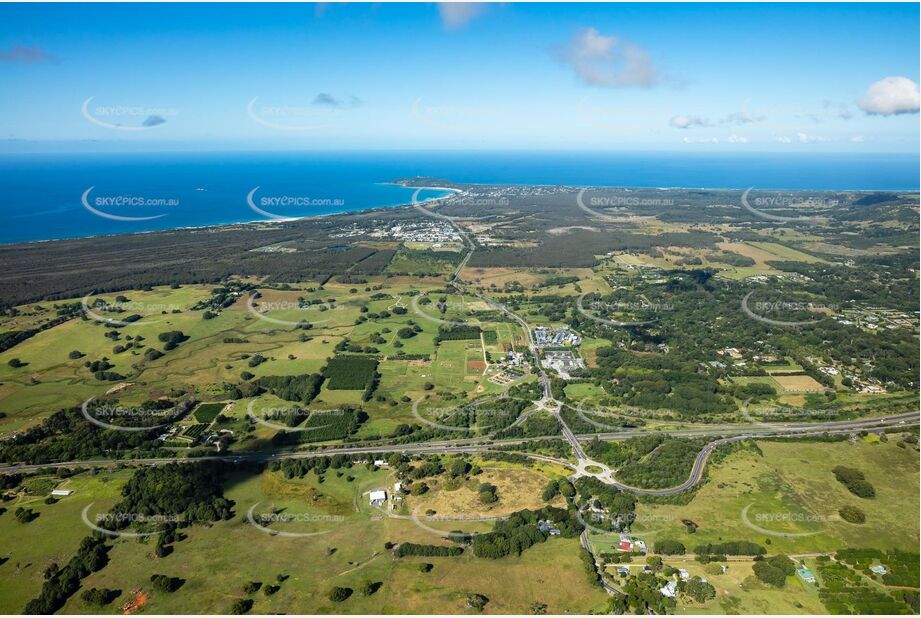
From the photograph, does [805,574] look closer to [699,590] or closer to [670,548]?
[699,590]

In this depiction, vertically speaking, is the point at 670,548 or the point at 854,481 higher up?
the point at 854,481

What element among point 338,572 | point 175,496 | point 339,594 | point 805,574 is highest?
point 175,496

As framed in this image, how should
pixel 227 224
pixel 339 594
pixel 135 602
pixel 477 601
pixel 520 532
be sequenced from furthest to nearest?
pixel 227 224 → pixel 520 532 → pixel 135 602 → pixel 339 594 → pixel 477 601

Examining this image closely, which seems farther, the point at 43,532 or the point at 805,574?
the point at 43,532

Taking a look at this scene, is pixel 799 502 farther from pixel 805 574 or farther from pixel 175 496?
pixel 175 496

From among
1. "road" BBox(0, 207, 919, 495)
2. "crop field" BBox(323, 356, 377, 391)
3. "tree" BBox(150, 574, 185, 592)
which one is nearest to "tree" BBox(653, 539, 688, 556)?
"road" BBox(0, 207, 919, 495)

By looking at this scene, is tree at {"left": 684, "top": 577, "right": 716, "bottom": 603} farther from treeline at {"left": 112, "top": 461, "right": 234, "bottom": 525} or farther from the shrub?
treeline at {"left": 112, "top": 461, "right": 234, "bottom": 525}

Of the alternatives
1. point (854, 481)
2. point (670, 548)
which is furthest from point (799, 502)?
point (670, 548)

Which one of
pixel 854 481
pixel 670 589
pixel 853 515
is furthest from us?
pixel 854 481
